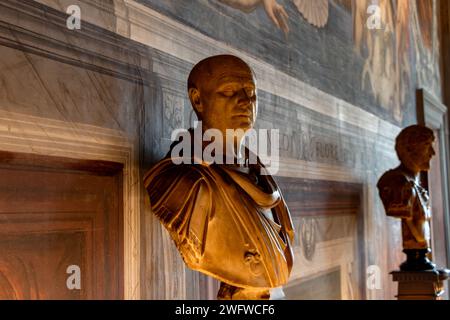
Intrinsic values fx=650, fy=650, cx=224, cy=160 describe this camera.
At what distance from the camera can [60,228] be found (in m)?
2.75

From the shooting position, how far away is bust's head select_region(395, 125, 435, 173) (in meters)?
6.50

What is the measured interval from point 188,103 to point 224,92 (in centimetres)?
72

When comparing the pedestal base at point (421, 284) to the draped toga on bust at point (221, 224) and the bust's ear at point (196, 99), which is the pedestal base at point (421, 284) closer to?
the draped toga on bust at point (221, 224)

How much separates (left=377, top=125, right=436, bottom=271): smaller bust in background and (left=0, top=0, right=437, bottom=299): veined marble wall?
1.51 feet

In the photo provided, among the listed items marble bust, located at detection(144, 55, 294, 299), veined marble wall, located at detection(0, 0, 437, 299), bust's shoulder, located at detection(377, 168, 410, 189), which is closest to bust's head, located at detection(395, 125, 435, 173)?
bust's shoulder, located at detection(377, 168, 410, 189)

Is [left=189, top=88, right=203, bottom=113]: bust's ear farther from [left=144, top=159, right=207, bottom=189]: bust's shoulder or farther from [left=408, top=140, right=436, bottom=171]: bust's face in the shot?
[left=408, top=140, right=436, bottom=171]: bust's face

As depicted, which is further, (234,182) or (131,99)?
(131,99)

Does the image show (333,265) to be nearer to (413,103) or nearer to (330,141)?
(330,141)

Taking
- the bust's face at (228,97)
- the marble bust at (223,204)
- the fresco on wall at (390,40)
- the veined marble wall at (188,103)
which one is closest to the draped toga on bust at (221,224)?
the marble bust at (223,204)

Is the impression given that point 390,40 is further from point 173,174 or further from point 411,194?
point 173,174

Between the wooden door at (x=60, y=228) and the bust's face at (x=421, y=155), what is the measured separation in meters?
4.14

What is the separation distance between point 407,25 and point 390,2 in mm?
1174
